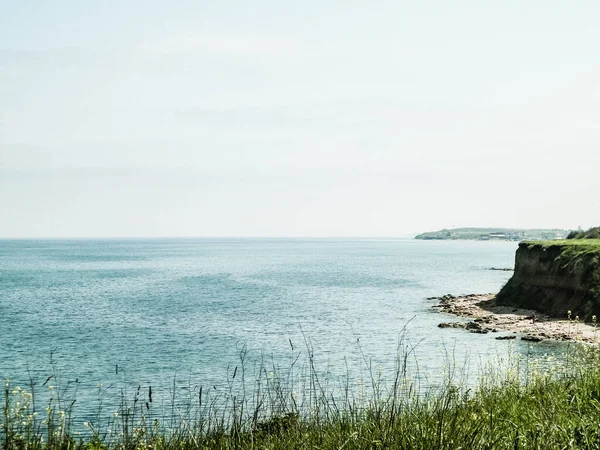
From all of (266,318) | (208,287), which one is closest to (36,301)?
(208,287)

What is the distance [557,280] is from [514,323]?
6994 millimetres

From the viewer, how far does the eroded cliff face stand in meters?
46.0

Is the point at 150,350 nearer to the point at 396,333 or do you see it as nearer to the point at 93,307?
the point at 396,333

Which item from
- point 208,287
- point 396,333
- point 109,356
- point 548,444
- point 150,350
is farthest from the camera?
point 208,287

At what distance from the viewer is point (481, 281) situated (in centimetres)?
9888

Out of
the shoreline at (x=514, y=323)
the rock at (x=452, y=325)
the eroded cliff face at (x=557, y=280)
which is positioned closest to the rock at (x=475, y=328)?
the shoreline at (x=514, y=323)

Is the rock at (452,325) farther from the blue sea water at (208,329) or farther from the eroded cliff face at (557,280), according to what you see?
the eroded cliff face at (557,280)

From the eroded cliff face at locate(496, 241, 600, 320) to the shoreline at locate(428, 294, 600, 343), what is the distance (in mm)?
1114

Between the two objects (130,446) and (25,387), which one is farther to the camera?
(25,387)

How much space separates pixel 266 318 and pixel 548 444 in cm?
5029

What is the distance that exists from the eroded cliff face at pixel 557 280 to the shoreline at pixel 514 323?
1.11m

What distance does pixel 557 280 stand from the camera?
5106 centimetres

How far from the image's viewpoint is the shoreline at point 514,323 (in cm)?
3976

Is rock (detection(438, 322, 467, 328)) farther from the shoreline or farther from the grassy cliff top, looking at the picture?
the grassy cliff top
